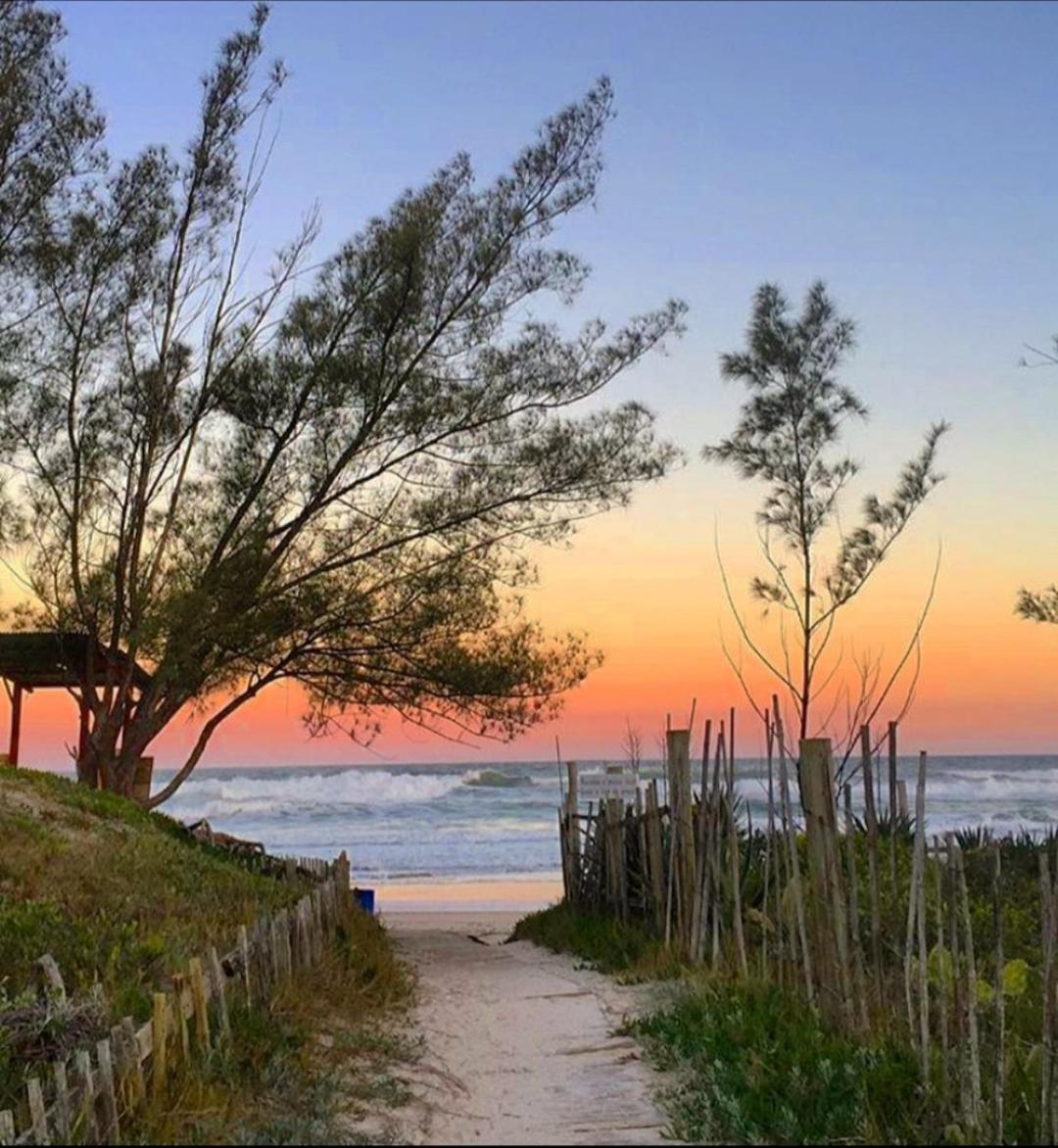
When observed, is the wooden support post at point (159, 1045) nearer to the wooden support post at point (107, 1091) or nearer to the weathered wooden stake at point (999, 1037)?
the wooden support post at point (107, 1091)

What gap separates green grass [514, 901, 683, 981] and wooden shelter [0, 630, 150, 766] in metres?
5.06

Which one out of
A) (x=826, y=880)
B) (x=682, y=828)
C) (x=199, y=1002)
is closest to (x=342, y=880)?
(x=682, y=828)

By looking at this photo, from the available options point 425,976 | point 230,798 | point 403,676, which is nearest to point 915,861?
point 425,976

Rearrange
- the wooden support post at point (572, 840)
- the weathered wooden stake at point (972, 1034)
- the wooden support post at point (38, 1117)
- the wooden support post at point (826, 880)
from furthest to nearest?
the wooden support post at point (572, 840), the wooden support post at point (826, 880), the weathered wooden stake at point (972, 1034), the wooden support post at point (38, 1117)

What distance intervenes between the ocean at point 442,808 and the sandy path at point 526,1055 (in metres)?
15.3

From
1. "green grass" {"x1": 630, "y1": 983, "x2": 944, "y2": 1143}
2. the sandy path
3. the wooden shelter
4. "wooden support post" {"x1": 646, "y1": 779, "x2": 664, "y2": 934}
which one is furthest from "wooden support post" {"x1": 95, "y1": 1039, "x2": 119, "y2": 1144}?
the wooden shelter

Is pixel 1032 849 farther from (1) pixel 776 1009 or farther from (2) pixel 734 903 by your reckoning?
(1) pixel 776 1009

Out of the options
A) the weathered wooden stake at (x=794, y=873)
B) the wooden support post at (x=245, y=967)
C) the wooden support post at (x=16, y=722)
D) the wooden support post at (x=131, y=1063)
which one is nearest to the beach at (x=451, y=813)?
the wooden support post at (x=16, y=722)

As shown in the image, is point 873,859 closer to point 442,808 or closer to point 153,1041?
point 153,1041

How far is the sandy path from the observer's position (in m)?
4.45

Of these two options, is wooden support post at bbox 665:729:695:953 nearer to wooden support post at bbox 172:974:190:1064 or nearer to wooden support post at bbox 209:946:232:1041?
wooden support post at bbox 209:946:232:1041

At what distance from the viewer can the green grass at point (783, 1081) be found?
15.0 feet

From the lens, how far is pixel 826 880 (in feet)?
20.1

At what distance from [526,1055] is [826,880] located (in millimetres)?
1639
